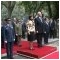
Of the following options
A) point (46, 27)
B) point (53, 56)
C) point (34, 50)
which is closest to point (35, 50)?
point (34, 50)

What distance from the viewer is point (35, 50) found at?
10.9ft

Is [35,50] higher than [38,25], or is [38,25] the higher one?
[38,25]

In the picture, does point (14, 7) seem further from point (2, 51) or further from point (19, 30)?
point (2, 51)

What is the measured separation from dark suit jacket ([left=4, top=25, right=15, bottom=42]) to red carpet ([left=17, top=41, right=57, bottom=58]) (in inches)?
7.4

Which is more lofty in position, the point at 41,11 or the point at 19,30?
the point at 41,11

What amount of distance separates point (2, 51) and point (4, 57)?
0.09 meters

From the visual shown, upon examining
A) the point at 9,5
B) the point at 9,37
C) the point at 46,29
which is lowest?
the point at 9,37

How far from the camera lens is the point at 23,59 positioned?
332 cm

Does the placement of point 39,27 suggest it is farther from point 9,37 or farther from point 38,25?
point 9,37

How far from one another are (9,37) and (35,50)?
421mm

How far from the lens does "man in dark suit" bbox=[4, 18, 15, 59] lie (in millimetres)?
3320

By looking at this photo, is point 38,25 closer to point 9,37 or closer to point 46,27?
point 46,27

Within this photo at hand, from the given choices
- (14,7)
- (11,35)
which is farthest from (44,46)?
(14,7)

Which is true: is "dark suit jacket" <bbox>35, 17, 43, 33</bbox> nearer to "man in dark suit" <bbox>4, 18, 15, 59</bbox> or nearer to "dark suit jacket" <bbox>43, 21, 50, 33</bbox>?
"dark suit jacket" <bbox>43, 21, 50, 33</bbox>
